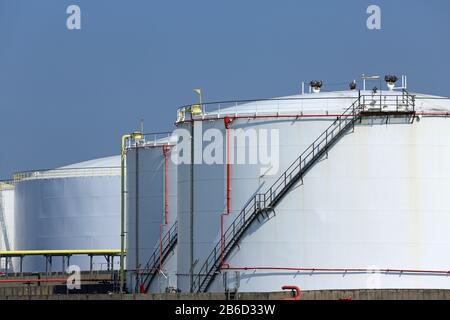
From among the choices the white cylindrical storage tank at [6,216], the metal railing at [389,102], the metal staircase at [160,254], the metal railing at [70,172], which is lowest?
the metal staircase at [160,254]

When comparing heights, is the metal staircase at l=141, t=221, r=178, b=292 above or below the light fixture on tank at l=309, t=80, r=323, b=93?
below

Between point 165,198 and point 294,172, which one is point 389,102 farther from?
point 165,198

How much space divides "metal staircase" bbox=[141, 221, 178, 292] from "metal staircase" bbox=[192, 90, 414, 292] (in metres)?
10.9

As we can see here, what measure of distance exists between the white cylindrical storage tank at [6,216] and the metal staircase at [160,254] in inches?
1585

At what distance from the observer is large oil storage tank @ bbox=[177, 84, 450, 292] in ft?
177

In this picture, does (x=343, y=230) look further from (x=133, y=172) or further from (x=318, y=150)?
(x=133, y=172)

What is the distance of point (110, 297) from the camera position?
168 ft

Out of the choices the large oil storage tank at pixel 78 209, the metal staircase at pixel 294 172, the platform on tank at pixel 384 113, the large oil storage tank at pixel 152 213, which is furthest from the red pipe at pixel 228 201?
the large oil storage tank at pixel 78 209

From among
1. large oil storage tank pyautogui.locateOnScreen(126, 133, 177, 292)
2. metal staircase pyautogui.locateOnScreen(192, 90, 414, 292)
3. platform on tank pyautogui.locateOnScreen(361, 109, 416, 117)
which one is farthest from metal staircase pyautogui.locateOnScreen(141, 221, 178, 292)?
platform on tank pyautogui.locateOnScreen(361, 109, 416, 117)

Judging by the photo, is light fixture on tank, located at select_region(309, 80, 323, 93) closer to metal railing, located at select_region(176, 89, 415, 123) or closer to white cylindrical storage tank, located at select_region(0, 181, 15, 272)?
metal railing, located at select_region(176, 89, 415, 123)

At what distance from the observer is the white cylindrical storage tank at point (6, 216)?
106500mm

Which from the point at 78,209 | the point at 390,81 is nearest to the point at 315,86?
the point at 390,81

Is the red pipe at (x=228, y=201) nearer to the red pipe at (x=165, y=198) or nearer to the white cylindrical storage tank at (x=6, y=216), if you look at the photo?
the red pipe at (x=165, y=198)
